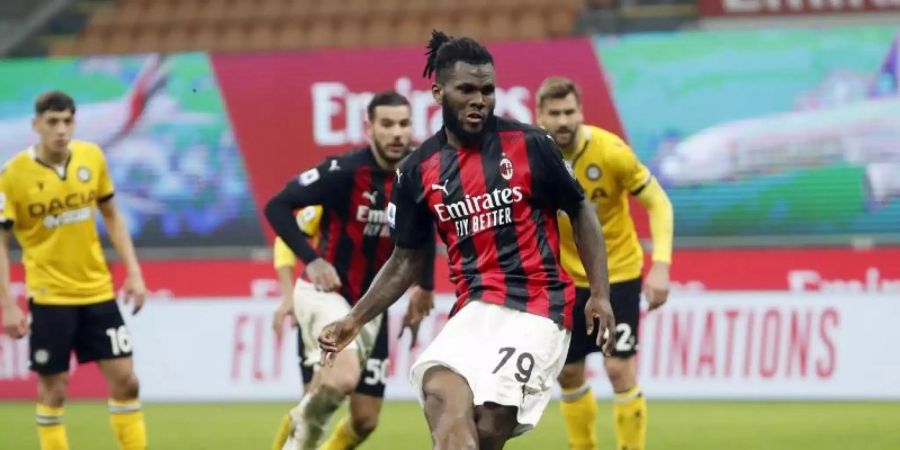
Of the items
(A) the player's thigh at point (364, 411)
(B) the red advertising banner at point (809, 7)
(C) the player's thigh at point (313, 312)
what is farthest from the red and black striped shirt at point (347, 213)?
(B) the red advertising banner at point (809, 7)

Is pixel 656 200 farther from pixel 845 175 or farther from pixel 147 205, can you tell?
pixel 147 205

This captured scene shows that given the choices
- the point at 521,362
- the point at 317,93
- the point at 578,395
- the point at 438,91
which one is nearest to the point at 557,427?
the point at 578,395

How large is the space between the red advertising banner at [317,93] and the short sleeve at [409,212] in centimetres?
949

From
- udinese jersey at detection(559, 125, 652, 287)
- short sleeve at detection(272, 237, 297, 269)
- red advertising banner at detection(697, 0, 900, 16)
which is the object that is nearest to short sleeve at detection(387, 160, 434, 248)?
udinese jersey at detection(559, 125, 652, 287)

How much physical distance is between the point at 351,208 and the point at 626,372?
173cm

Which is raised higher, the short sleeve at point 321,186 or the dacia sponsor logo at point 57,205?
the short sleeve at point 321,186

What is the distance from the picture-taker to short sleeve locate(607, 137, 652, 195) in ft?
28.8

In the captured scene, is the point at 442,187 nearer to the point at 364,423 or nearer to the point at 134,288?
the point at 364,423

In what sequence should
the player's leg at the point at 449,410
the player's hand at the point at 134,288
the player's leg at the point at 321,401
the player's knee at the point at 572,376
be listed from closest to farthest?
the player's leg at the point at 449,410, the player's leg at the point at 321,401, the player's knee at the point at 572,376, the player's hand at the point at 134,288

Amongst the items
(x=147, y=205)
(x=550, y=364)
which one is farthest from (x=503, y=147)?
(x=147, y=205)

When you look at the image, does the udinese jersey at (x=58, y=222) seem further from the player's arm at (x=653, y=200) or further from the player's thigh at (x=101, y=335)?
the player's arm at (x=653, y=200)

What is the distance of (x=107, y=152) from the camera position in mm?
16656

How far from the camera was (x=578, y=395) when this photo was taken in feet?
29.3

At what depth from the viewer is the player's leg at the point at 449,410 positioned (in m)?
5.91
